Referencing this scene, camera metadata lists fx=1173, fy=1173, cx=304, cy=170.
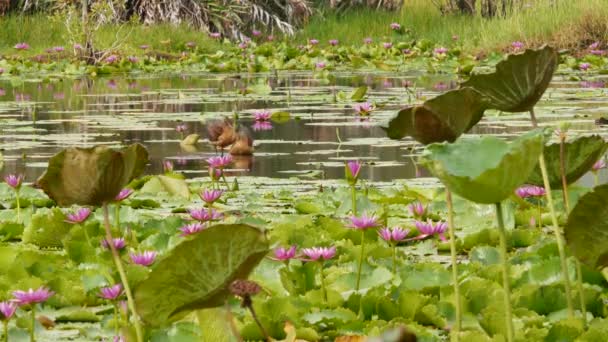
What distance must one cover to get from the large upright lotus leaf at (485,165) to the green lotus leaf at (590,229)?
1.04 feet

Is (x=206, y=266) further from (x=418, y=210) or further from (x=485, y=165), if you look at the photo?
(x=418, y=210)

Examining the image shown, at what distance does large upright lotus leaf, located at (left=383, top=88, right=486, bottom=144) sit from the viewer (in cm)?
218

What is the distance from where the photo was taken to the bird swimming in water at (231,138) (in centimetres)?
579

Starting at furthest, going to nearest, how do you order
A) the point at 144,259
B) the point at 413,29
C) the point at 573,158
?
1. the point at 413,29
2. the point at 144,259
3. the point at 573,158

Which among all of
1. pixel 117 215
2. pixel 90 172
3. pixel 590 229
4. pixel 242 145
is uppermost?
pixel 90 172

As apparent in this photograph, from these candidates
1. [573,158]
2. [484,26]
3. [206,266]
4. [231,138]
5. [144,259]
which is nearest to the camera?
[206,266]

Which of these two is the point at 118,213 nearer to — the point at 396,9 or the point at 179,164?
the point at 179,164

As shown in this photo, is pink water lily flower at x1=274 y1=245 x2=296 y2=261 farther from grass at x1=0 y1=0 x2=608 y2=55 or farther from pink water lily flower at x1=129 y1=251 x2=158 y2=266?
grass at x1=0 y1=0 x2=608 y2=55

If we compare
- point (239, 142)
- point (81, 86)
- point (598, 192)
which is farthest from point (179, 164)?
point (81, 86)

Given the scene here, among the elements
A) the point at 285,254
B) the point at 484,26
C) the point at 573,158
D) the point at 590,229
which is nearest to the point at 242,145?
the point at 285,254

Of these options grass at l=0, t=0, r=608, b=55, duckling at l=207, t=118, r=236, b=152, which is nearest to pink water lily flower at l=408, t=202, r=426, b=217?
duckling at l=207, t=118, r=236, b=152

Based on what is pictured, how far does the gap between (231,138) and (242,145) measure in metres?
0.08

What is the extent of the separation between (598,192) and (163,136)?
5071mm

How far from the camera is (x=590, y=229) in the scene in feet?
6.67
